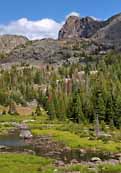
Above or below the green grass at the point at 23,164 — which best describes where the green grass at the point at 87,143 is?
below

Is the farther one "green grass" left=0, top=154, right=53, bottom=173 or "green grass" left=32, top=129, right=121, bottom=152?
"green grass" left=32, top=129, right=121, bottom=152

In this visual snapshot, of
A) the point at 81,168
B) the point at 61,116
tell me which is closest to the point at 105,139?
the point at 81,168

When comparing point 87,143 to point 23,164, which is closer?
point 23,164

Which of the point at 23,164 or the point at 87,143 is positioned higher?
the point at 23,164

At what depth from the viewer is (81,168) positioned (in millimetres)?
65000

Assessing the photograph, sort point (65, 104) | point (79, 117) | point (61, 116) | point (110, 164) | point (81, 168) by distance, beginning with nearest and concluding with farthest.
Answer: point (81, 168), point (110, 164), point (79, 117), point (61, 116), point (65, 104)

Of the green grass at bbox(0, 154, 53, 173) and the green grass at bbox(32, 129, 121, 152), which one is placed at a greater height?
the green grass at bbox(0, 154, 53, 173)

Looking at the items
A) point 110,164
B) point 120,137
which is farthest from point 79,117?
point 110,164

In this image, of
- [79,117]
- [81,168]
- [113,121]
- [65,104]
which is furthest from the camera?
[65,104]

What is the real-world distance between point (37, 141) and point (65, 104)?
→ 264ft

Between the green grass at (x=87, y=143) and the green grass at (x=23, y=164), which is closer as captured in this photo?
the green grass at (x=23, y=164)

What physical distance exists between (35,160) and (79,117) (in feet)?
279

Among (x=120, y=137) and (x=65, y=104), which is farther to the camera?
(x=65, y=104)

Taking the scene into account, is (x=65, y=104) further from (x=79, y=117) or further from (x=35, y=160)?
(x=35, y=160)
